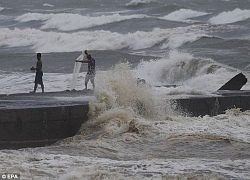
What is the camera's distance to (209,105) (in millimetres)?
13125

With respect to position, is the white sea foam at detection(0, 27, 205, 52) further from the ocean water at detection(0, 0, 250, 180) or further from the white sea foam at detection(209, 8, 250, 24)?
Result: the white sea foam at detection(209, 8, 250, 24)

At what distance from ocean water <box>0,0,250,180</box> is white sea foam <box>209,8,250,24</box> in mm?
109

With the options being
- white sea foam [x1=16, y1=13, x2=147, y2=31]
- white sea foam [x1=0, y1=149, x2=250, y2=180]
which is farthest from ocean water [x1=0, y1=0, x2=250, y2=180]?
white sea foam [x1=16, y1=13, x2=147, y2=31]

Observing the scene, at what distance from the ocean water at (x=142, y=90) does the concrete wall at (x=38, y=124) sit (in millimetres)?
238

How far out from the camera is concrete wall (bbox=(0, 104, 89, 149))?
11062mm

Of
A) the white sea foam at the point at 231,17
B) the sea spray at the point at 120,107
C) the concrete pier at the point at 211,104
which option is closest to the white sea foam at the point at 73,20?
the white sea foam at the point at 231,17

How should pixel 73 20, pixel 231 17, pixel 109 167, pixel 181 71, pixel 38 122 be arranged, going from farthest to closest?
pixel 73 20 < pixel 231 17 < pixel 181 71 < pixel 38 122 < pixel 109 167

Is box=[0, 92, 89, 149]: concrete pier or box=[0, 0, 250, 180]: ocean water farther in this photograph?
box=[0, 92, 89, 149]: concrete pier

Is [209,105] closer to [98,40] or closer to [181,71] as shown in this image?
[181,71]

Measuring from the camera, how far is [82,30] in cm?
4188

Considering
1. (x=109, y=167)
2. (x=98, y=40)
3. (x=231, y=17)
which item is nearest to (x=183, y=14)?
(x=231, y=17)

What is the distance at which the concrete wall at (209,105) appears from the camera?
512 inches

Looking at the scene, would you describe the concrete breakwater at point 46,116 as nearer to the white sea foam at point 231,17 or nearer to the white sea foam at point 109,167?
the white sea foam at point 109,167

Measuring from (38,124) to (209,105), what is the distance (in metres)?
3.77
